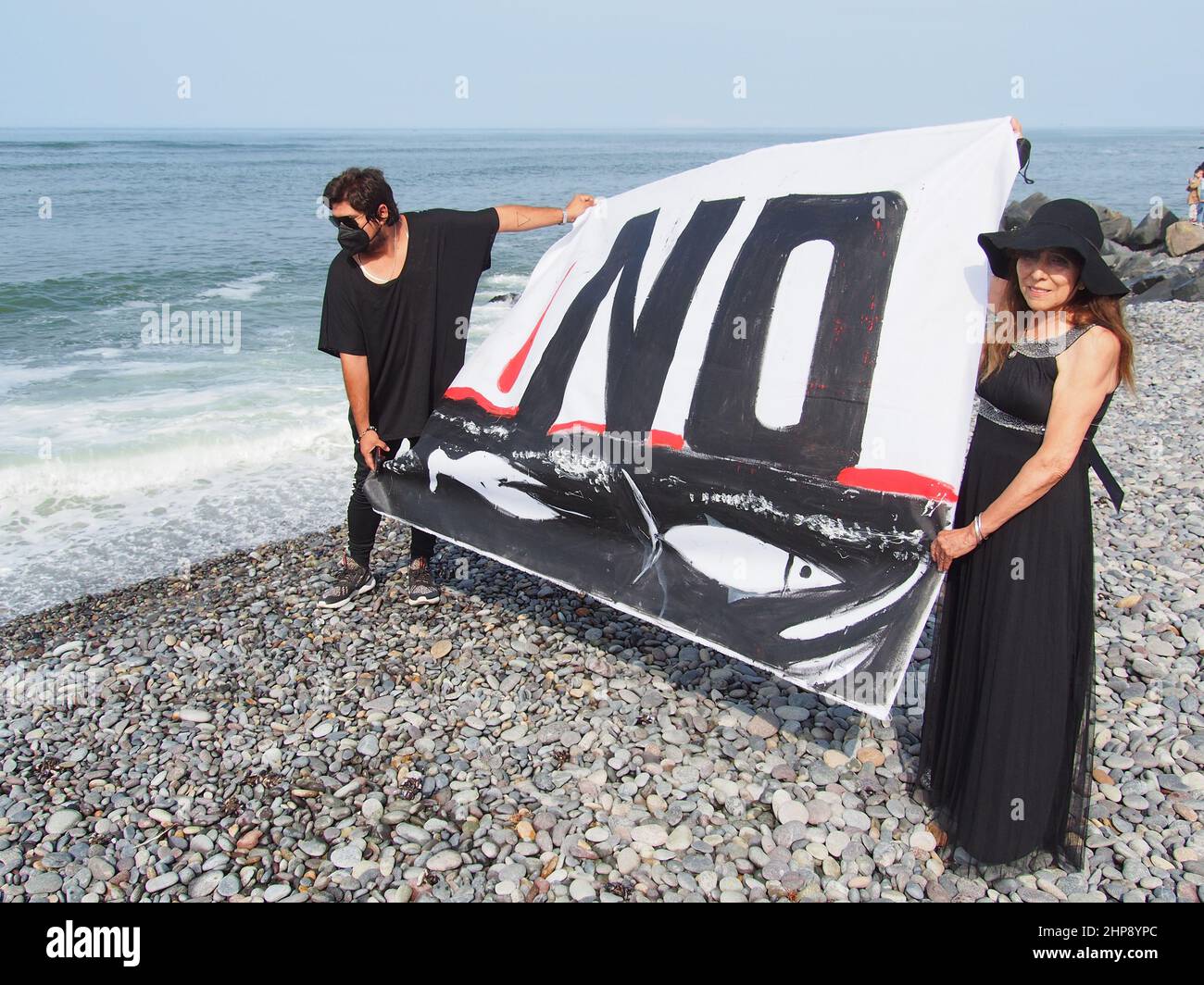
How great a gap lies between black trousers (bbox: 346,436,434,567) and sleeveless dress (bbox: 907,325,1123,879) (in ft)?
11.1

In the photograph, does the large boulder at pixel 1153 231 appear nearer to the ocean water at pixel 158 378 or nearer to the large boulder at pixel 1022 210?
the large boulder at pixel 1022 210

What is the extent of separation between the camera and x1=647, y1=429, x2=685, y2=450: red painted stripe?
451 cm

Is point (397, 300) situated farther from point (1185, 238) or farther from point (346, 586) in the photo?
point (1185, 238)

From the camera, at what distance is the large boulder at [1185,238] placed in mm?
25688

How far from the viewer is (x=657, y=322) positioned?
4.86m

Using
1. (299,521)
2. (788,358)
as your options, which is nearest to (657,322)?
(788,358)

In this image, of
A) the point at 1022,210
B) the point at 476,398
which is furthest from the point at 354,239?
the point at 1022,210

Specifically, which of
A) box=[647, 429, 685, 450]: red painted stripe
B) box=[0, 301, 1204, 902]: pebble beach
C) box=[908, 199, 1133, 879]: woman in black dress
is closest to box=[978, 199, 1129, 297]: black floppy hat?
box=[908, 199, 1133, 879]: woman in black dress

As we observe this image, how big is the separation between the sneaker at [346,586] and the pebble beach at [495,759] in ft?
0.33

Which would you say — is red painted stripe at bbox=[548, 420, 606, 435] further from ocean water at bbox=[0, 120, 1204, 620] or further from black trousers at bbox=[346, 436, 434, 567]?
ocean water at bbox=[0, 120, 1204, 620]

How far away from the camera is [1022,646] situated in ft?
11.8

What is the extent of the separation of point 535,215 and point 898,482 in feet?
10.4
